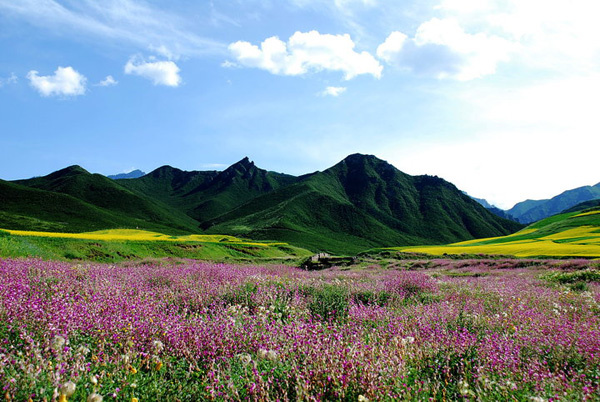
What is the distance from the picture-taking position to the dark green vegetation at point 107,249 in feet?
78.4

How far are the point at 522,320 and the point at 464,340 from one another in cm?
207

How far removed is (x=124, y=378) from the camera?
304 centimetres

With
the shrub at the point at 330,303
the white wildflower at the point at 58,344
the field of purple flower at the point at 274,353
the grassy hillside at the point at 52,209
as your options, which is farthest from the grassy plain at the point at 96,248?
the grassy hillside at the point at 52,209

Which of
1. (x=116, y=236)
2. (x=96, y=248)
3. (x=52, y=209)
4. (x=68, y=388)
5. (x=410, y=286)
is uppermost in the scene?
(x=52, y=209)

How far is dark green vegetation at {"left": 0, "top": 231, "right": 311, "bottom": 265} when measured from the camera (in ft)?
78.4

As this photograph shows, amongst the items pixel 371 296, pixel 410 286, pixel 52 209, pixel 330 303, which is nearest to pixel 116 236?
pixel 410 286

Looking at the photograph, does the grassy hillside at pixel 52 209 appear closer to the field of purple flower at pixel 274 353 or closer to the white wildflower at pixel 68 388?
the field of purple flower at pixel 274 353

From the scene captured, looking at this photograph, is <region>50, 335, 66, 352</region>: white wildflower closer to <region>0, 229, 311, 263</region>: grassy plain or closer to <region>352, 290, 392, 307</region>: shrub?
<region>352, 290, 392, 307</region>: shrub

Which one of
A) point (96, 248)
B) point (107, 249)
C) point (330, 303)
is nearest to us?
point (330, 303)

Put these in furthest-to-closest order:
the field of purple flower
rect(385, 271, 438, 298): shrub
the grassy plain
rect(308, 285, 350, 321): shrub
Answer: the grassy plain → rect(385, 271, 438, 298): shrub → rect(308, 285, 350, 321): shrub → the field of purple flower

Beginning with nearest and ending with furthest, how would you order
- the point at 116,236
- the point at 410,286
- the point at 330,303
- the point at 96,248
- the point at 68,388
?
the point at 68,388 → the point at 330,303 → the point at 410,286 → the point at 96,248 → the point at 116,236

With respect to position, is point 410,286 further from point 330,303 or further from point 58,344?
point 58,344

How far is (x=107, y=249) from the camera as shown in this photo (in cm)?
3161

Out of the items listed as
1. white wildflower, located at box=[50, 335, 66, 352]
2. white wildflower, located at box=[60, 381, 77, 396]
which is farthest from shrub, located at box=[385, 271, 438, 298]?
white wildflower, located at box=[60, 381, 77, 396]
